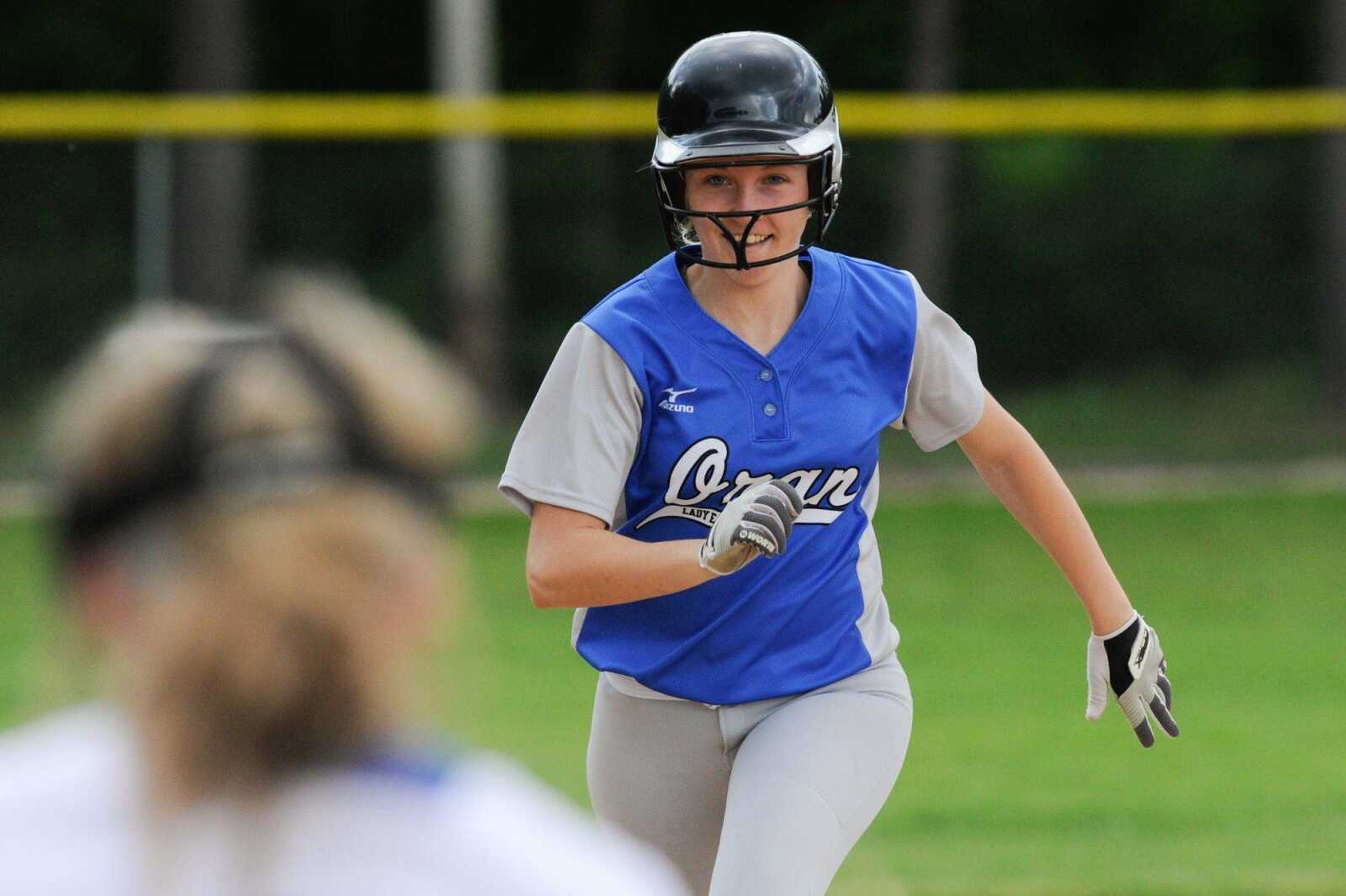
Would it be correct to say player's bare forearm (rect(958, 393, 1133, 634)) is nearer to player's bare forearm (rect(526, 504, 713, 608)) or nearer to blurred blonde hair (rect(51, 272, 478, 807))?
player's bare forearm (rect(526, 504, 713, 608))

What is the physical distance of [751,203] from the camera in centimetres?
333

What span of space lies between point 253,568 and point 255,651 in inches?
1.9

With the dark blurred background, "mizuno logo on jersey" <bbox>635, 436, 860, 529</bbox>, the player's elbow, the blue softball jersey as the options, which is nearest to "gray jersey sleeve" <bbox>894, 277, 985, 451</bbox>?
the blue softball jersey

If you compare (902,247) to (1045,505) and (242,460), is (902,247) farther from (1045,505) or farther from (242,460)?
(242,460)

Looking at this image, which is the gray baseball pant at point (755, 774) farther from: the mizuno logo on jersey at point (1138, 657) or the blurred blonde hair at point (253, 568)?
the blurred blonde hair at point (253, 568)

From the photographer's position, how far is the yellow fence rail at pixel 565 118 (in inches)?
476

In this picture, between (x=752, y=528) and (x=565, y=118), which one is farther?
(x=565, y=118)

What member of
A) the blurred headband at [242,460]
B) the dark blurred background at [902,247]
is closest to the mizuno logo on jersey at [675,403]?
the blurred headband at [242,460]

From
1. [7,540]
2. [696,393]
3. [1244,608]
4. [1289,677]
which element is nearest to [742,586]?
[696,393]

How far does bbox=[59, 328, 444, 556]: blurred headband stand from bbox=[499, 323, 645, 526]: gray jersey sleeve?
1.97 metres

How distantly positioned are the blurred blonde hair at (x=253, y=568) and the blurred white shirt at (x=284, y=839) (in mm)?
22

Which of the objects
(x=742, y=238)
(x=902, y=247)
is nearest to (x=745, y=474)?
(x=742, y=238)

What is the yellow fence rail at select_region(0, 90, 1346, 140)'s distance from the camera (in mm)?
12094

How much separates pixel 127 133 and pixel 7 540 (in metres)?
2.60
